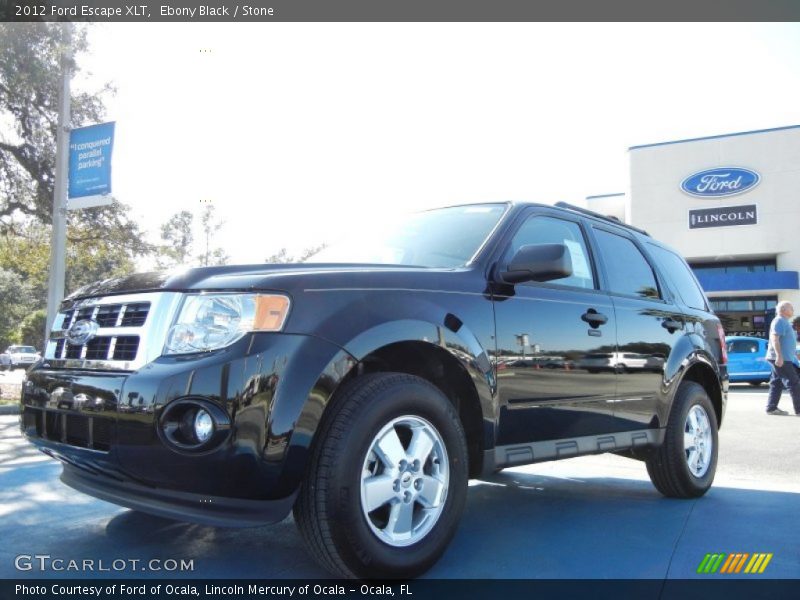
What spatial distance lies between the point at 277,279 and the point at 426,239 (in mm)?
1510

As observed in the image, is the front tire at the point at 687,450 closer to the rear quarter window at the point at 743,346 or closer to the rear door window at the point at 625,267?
the rear door window at the point at 625,267

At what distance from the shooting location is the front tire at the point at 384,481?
105 inches

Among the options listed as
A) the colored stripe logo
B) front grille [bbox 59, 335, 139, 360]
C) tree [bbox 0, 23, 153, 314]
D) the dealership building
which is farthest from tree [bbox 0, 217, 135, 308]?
the dealership building

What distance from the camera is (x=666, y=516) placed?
14.4 ft

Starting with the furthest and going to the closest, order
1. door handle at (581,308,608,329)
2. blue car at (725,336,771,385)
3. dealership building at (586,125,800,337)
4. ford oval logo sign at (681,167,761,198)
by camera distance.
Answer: ford oval logo sign at (681,167,761,198)
dealership building at (586,125,800,337)
blue car at (725,336,771,385)
door handle at (581,308,608,329)

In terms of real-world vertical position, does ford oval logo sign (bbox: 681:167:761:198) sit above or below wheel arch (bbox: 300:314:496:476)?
above

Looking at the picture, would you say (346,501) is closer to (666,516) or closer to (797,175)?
(666,516)

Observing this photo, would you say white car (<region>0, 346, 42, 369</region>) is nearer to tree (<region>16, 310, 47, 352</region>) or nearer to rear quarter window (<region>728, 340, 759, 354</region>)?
tree (<region>16, 310, 47, 352</region>)

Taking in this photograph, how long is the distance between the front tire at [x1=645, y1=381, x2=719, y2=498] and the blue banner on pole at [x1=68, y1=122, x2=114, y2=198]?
9.20 metres

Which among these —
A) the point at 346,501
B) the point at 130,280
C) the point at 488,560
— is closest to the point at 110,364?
the point at 130,280

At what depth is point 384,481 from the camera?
9.41 ft

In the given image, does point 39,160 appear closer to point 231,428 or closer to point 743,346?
point 231,428

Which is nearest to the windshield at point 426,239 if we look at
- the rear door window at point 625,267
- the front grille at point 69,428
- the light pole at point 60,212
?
the rear door window at point 625,267

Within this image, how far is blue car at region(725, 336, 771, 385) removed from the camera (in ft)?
57.7
